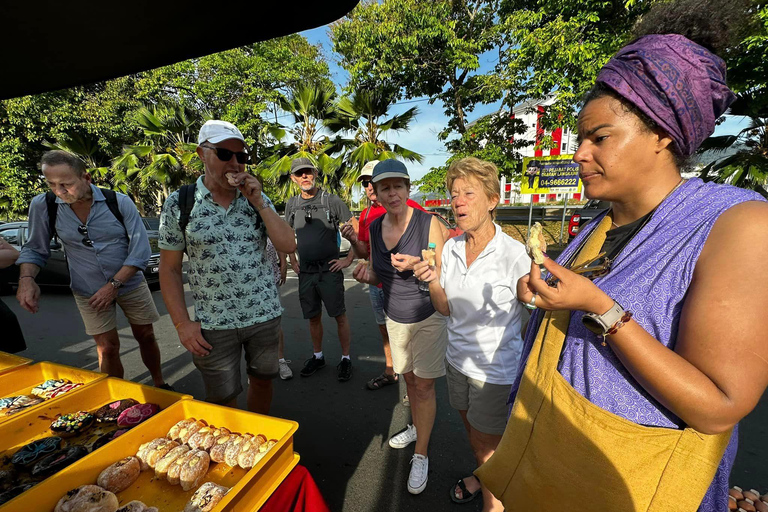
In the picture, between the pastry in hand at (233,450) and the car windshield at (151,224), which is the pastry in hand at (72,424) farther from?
the car windshield at (151,224)

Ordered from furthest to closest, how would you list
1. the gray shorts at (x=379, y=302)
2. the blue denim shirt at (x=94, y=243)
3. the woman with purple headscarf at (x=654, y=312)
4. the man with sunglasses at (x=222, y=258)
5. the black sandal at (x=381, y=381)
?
1. the gray shorts at (x=379, y=302)
2. the black sandal at (x=381, y=381)
3. the blue denim shirt at (x=94, y=243)
4. the man with sunglasses at (x=222, y=258)
5. the woman with purple headscarf at (x=654, y=312)

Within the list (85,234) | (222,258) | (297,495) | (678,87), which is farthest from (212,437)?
(85,234)

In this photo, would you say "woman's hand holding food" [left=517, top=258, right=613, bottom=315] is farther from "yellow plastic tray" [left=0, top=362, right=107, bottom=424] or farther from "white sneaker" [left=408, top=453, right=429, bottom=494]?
"yellow plastic tray" [left=0, top=362, right=107, bottom=424]

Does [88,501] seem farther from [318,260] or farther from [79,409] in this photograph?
[318,260]

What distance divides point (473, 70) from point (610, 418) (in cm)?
1141

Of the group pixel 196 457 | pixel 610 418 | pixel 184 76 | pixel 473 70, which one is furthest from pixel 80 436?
pixel 184 76

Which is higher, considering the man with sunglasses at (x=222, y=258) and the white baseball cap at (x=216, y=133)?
the white baseball cap at (x=216, y=133)

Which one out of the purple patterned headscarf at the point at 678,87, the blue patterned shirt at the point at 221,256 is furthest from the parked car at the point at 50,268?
the purple patterned headscarf at the point at 678,87

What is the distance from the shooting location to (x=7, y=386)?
1.85 meters

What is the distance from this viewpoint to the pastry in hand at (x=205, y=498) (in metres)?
1.08

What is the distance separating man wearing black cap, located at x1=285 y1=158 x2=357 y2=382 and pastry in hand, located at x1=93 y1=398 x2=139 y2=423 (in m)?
1.92

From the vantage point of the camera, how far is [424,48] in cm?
1068

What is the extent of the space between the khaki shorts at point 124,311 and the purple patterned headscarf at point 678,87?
372 centimetres

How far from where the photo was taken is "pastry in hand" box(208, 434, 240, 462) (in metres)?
1.34
